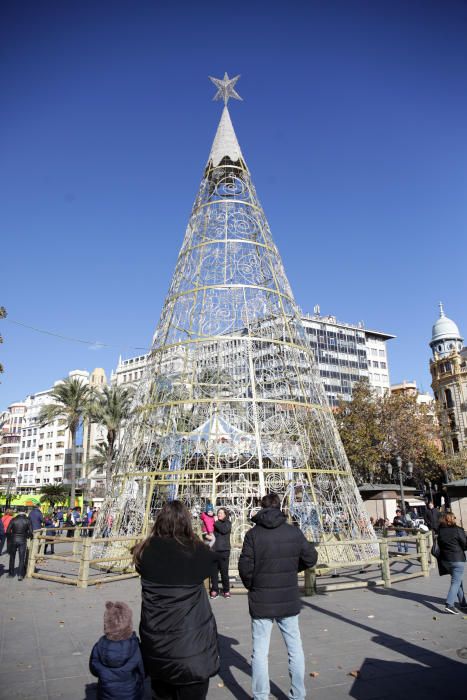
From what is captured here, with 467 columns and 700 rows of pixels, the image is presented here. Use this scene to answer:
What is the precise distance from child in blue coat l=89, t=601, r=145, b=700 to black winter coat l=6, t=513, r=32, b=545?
32.6 feet

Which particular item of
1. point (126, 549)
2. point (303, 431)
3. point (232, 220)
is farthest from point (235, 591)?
point (232, 220)

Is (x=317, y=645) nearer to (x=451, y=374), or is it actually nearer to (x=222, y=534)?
(x=222, y=534)

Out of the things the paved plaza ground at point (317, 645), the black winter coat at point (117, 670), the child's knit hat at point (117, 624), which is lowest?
the paved plaza ground at point (317, 645)

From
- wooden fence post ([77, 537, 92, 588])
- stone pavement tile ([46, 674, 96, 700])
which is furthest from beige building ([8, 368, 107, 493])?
stone pavement tile ([46, 674, 96, 700])

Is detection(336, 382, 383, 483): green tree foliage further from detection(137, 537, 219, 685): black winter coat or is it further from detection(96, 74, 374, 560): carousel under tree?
detection(137, 537, 219, 685): black winter coat

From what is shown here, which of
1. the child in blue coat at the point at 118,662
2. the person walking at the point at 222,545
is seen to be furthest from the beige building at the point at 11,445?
the child in blue coat at the point at 118,662

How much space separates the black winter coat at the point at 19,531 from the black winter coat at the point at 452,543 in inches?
367

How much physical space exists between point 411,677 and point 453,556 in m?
3.30

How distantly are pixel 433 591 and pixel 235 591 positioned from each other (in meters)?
3.68

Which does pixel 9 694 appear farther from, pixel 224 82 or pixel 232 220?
pixel 224 82

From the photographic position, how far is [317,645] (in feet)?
20.7

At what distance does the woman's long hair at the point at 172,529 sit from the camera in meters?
3.59

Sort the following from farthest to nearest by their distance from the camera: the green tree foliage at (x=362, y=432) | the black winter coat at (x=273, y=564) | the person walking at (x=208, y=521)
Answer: the green tree foliage at (x=362, y=432)
the person walking at (x=208, y=521)
the black winter coat at (x=273, y=564)

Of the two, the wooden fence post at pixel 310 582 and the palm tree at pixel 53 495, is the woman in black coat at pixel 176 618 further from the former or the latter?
the palm tree at pixel 53 495
